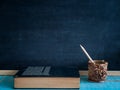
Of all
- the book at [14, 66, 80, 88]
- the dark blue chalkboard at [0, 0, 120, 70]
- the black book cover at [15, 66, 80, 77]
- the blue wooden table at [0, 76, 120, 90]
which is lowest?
the blue wooden table at [0, 76, 120, 90]

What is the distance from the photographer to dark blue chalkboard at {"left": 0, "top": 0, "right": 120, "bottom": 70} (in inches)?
48.2

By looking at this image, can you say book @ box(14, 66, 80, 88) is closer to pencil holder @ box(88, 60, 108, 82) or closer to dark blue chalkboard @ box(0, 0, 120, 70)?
pencil holder @ box(88, 60, 108, 82)

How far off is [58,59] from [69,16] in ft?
0.71

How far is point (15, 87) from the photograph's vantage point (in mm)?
976

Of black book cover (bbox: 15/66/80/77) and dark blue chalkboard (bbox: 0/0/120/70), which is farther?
dark blue chalkboard (bbox: 0/0/120/70)

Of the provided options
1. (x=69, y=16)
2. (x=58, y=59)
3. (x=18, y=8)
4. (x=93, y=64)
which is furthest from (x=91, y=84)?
(x=18, y=8)

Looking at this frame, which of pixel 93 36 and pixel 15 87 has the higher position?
pixel 93 36

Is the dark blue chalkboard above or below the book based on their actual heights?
above

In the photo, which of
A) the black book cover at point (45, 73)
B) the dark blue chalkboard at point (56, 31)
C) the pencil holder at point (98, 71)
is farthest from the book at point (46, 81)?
the dark blue chalkboard at point (56, 31)

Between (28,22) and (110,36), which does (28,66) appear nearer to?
(28,22)

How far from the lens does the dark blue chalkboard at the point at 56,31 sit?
48.2 inches

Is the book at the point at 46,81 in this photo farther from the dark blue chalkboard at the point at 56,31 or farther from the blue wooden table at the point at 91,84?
the dark blue chalkboard at the point at 56,31

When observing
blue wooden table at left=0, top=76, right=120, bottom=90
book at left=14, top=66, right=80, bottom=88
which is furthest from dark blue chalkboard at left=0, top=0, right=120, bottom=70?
book at left=14, top=66, right=80, bottom=88

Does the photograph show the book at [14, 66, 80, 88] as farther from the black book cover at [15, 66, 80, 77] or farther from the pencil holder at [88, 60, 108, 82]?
the pencil holder at [88, 60, 108, 82]
